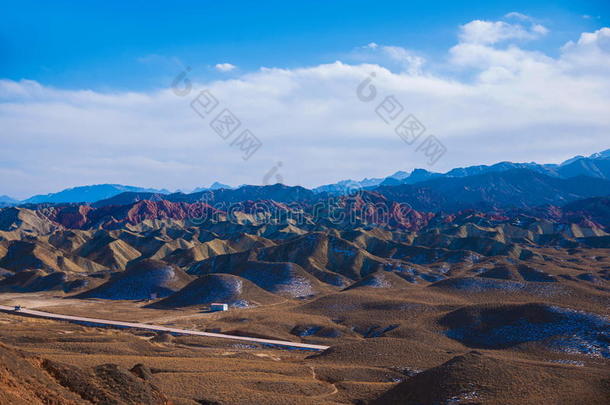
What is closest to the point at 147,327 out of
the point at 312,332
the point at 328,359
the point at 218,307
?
the point at 218,307

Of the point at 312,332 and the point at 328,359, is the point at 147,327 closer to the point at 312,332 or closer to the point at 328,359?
the point at 312,332

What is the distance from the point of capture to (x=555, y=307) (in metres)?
68.1

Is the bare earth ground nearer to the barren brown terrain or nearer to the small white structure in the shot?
the barren brown terrain

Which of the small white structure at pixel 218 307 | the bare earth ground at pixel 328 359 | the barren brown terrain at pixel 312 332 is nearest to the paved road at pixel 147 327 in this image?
the barren brown terrain at pixel 312 332

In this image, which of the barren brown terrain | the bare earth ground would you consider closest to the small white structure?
the barren brown terrain

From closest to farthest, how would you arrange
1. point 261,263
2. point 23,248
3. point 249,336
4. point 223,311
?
point 249,336 → point 223,311 → point 261,263 → point 23,248

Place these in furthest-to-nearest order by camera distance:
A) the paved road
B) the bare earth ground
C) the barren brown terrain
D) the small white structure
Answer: the small white structure → the paved road → the bare earth ground → the barren brown terrain

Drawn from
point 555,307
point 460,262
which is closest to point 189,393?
point 555,307

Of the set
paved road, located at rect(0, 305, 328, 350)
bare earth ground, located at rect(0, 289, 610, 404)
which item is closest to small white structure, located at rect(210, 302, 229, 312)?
bare earth ground, located at rect(0, 289, 610, 404)

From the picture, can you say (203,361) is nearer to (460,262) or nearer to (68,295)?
(68,295)

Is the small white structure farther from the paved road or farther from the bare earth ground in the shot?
the paved road

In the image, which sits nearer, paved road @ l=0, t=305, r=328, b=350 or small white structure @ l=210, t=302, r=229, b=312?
paved road @ l=0, t=305, r=328, b=350

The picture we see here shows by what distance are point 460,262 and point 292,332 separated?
88.5m

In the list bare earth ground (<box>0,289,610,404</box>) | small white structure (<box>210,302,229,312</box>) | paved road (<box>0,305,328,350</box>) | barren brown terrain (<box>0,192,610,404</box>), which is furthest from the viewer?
small white structure (<box>210,302,229,312</box>)
